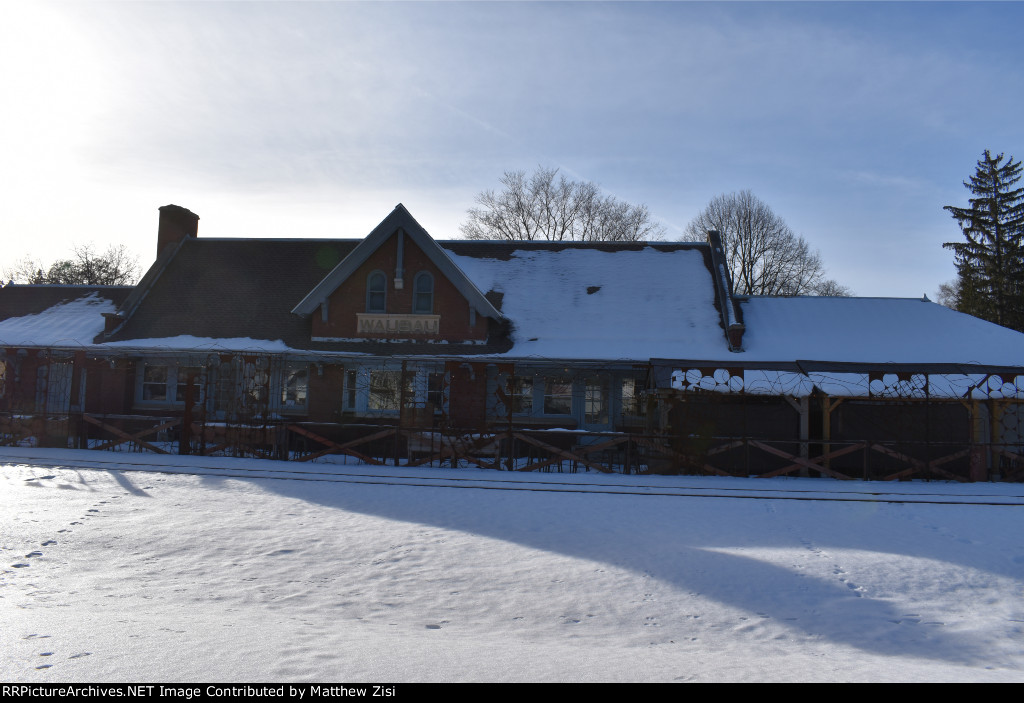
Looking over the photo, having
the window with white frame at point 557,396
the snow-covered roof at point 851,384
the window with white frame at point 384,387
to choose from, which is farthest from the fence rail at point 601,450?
the window with white frame at point 384,387

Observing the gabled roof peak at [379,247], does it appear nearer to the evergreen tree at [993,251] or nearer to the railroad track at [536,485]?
the railroad track at [536,485]

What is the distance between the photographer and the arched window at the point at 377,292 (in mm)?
22922

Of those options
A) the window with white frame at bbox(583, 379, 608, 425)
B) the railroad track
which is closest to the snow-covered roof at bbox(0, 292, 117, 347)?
the railroad track

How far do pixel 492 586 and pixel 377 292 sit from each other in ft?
55.1

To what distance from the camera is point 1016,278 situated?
4075cm

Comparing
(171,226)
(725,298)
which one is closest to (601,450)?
(725,298)

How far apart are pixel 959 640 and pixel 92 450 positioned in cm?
1950

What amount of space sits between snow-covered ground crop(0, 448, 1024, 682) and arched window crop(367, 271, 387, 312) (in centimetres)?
1068

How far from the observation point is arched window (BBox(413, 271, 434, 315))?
22.8 meters

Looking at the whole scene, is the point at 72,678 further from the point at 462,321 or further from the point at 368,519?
the point at 462,321

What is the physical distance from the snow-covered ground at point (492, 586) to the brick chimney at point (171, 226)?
16.6 meters

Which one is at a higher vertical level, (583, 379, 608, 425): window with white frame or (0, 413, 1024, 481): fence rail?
(583, 379, 608, 425): window with white frame

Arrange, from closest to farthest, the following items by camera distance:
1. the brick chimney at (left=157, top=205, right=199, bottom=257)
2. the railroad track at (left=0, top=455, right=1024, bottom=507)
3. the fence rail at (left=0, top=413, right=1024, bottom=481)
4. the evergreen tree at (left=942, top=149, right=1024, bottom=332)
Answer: the railroad track at (left=0, top=455, right=1024, bottom=507) < the fence rail at (left=0, top=413, right=1024, bottom=481) < the brick chimney at (left=157, top=205, right=199, bottom=257) < the evergreen tree at (left=942, top=149, right=1024, bottom=332)

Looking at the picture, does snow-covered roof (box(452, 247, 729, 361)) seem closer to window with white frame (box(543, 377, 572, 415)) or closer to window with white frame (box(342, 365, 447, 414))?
window with white frame (box(543, 377, 572, 415))
